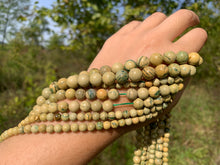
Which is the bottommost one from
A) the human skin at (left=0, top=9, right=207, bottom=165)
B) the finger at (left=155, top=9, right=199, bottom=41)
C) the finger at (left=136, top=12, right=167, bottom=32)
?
the human skin at (left=0, top=9, right=207, bottom=165)

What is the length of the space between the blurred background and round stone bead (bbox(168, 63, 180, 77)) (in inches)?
50.4

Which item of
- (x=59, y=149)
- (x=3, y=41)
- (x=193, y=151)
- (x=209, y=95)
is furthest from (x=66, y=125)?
(x=209, y=95)

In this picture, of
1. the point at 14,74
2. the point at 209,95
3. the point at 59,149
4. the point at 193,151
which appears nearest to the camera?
the point at 59,149

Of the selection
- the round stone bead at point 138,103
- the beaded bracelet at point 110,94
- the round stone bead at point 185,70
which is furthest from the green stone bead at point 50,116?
the round stone bead at point 185,70

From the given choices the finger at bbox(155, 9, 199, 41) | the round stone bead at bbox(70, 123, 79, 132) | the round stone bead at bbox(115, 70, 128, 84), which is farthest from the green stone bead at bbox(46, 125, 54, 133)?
the finger at bbox(155, 9, 199, 41)

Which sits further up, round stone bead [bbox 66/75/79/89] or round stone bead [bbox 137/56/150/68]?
round stone bead [bbox 137/56/150/68]

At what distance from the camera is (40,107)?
886mm

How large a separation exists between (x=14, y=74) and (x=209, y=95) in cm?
424

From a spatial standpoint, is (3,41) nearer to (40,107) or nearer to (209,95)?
(40,107)

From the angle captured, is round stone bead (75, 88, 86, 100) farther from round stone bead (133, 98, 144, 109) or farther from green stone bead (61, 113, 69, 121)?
round stone bead (133, 98, 144, 109)

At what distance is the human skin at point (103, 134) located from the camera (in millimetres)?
772

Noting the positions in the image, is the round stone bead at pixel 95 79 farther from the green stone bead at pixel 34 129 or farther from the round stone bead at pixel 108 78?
the green stone bead at pixel 34 129

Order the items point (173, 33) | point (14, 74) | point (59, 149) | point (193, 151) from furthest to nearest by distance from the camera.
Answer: point (14, 74), point (193, 151), point (173, 33), point (59, 149)

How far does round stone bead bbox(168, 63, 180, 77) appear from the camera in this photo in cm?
84
